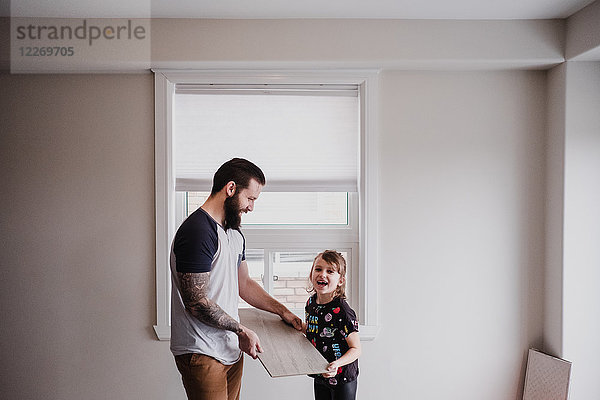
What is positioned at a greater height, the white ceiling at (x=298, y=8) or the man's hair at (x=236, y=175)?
the white ceiling at (x=298, y=8)

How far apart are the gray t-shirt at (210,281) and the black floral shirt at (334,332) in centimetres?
39

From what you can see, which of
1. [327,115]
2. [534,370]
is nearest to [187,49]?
[327,115]

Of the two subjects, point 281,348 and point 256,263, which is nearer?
point 281,348

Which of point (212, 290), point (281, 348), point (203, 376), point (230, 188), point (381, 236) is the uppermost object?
point (230, 188)

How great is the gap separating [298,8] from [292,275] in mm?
1643

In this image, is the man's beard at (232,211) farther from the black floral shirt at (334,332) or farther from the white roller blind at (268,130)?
the white roller blind at (268,130)

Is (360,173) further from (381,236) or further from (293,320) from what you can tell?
(293,320)

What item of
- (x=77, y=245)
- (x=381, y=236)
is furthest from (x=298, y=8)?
(x=77, y=245)

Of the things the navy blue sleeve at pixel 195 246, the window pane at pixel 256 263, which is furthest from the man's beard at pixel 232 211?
the window pane at pixel 256 263

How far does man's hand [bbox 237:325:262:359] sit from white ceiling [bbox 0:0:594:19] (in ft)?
5.67

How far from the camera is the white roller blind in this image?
3330 mm

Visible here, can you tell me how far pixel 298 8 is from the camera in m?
2.97

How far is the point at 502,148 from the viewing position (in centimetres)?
336

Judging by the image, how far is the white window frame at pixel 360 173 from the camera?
3254mm
